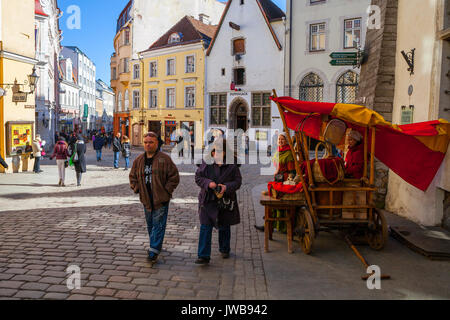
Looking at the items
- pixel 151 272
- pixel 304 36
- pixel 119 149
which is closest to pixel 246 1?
pixel 304 36

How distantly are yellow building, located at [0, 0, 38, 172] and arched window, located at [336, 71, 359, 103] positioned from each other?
58.2ft

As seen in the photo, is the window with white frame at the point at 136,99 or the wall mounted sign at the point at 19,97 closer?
the wall mounted sign at the point at 19,97

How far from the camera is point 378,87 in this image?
32.7ft

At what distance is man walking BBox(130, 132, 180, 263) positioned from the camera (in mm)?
5766

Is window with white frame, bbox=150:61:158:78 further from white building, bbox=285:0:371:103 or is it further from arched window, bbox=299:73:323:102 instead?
arched window, bbox=299:73:323:102

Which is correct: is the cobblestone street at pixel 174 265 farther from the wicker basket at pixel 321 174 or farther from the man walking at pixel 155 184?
the wicker basket at pixel 321 174

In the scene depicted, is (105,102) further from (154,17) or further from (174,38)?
(174,38)

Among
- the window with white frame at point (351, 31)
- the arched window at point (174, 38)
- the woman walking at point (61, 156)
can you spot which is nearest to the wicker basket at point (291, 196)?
the woman walking at point (61, 156)

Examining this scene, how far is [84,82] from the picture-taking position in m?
69.6

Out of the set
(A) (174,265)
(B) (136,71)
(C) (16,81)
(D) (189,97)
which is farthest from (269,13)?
(A) (174,265)

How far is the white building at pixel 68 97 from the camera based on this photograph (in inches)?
2041

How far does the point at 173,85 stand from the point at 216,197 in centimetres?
3217

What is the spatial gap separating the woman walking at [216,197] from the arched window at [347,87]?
21.7m

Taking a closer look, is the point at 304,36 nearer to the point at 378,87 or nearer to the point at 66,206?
the point at 378,87
